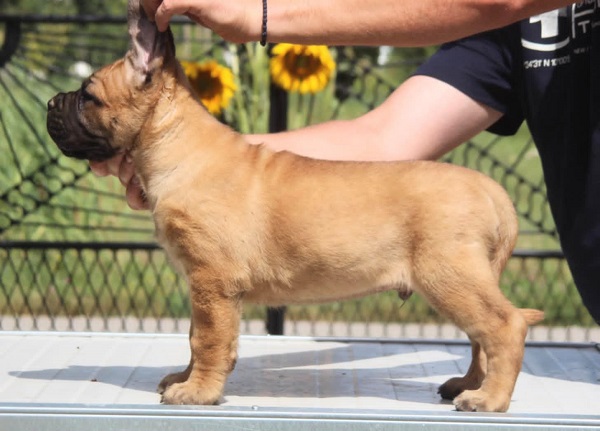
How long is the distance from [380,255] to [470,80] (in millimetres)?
1112

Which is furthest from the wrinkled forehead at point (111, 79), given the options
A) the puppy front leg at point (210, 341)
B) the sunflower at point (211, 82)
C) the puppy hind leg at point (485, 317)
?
the sunflower at point (211, 82)

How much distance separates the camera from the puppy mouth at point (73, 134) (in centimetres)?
272

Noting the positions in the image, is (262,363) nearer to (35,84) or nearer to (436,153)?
(436,153)

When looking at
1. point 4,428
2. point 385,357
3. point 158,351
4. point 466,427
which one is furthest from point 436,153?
point 4,428

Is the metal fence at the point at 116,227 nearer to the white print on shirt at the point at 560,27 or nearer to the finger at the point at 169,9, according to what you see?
the white print on shirt at the point at 560,27

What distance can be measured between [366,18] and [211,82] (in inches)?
94.0

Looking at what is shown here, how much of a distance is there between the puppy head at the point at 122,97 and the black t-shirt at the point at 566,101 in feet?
3.91

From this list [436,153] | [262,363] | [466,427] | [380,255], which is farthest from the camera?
[436,153]

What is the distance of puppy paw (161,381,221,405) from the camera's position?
2.61 m

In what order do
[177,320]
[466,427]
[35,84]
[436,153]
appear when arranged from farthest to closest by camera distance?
[35,84], [177,320], [436,153], [466,427]

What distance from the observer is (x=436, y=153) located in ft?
11.8

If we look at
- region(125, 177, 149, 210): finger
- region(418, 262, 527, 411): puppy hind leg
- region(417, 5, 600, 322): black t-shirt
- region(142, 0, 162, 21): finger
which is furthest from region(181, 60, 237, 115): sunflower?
region(418, 262, 527, 411): puppy hind leg

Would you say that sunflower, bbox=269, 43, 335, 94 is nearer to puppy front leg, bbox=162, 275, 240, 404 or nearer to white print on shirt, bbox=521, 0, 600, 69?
white print on shirt, bbox=521, 0, 600, 69

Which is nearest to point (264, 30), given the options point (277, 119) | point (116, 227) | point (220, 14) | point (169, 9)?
point (220, 14)
